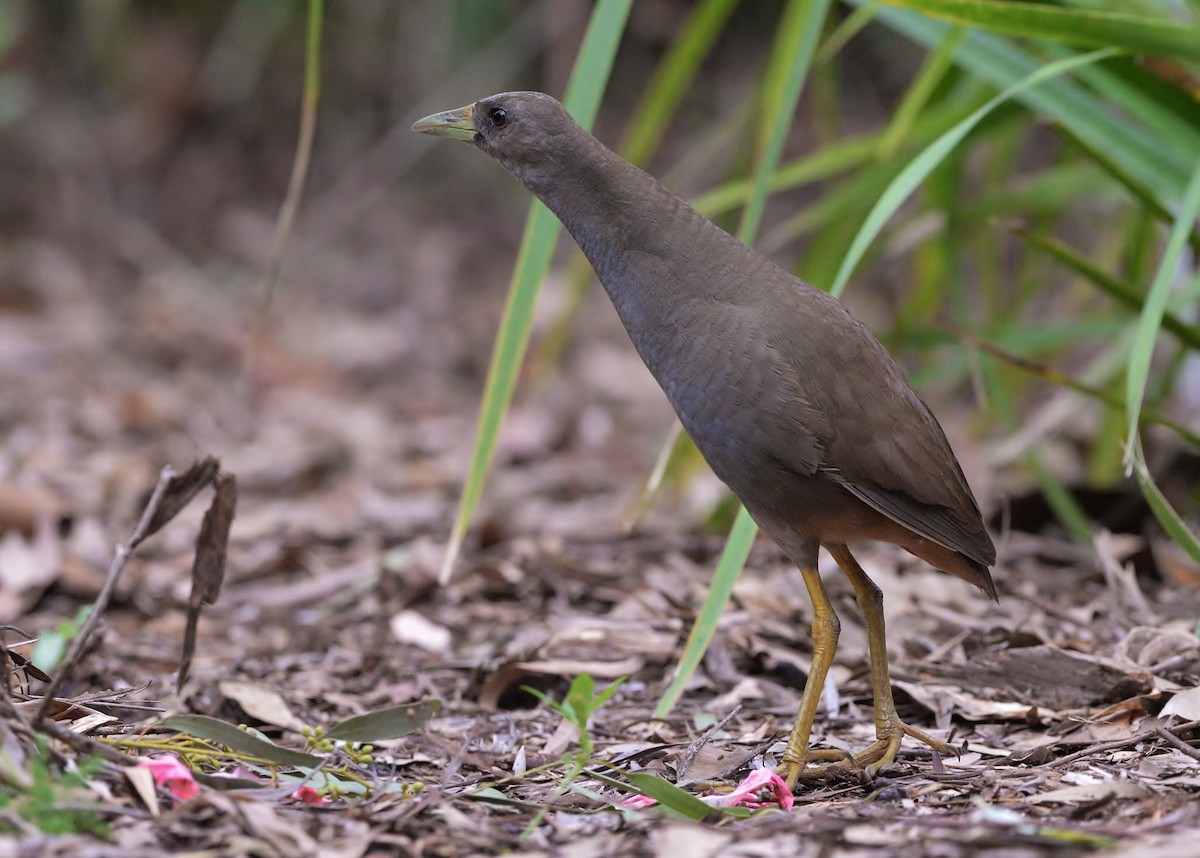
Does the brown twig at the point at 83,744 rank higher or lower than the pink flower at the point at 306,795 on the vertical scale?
higher

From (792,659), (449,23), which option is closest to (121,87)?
(449,23)

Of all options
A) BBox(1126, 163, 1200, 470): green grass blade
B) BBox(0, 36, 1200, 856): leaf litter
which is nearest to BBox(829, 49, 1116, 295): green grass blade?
BBox(1126, 163, 1200, 470): green grass blade

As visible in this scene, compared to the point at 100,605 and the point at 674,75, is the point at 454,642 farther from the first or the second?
the point at 674,75

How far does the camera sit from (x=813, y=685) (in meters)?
2.84

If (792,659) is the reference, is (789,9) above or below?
above

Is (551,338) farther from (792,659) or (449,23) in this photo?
(449,23)

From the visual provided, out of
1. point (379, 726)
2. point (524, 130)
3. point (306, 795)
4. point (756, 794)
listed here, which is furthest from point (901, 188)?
point (306, 795)

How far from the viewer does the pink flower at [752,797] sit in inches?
99.6

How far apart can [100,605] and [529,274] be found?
141 cm

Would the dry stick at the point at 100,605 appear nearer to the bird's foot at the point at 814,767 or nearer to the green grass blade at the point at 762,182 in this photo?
the green grass blade at the point at 762,182

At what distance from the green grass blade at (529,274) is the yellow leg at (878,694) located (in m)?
0.86

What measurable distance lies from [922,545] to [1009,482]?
2.40m

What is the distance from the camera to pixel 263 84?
9.23 meters

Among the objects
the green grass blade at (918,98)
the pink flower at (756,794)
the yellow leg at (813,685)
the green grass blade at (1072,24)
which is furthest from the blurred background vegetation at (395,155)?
the pink flower at (756,794)
